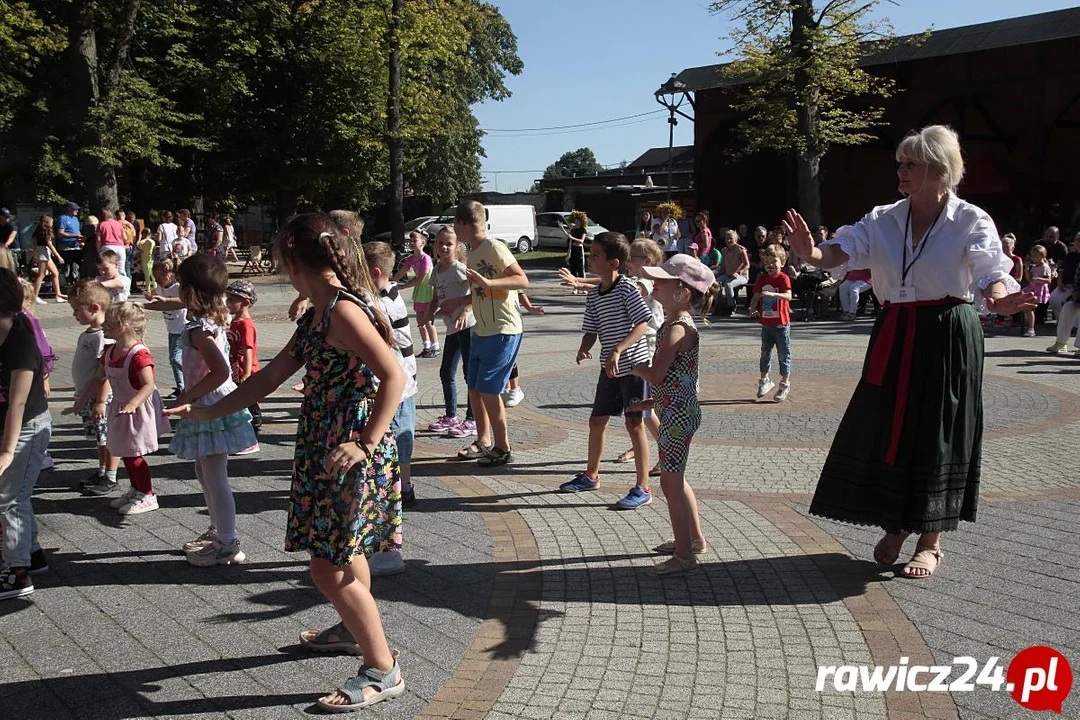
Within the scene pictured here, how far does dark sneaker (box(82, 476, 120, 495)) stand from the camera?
6.53m

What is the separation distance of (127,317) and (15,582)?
6.12 feet

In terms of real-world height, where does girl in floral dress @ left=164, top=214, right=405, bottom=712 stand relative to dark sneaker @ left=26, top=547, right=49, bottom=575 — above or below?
above

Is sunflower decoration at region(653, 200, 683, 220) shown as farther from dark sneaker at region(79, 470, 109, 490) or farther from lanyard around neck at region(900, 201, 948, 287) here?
lanyard around neck at region(900, 201, 948, 287)

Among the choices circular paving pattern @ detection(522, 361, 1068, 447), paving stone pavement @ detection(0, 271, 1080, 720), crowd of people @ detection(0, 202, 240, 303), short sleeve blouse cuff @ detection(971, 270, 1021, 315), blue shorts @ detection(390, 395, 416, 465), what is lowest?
paving stone pavement @ detection(0, 271, 1080, 720)

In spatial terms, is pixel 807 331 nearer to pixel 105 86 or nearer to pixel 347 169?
pixel 105 86

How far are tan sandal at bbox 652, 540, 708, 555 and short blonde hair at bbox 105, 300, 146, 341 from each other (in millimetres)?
3402

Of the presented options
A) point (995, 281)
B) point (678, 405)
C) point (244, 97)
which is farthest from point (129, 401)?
point (244, 97)

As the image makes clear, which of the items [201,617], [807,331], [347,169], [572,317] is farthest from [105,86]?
[201,617]

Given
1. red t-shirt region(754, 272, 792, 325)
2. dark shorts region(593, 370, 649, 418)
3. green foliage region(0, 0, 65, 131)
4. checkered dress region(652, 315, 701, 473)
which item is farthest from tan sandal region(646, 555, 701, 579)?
green foliage region(0, 0, 65, 131)

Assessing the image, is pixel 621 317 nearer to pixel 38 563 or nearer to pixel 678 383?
pixel 678 383

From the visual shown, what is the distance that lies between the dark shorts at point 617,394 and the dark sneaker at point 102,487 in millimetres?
3330

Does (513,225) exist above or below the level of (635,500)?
above

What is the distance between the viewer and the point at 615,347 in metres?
6.27

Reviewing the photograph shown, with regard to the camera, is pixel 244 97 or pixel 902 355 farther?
pixel 244 97
